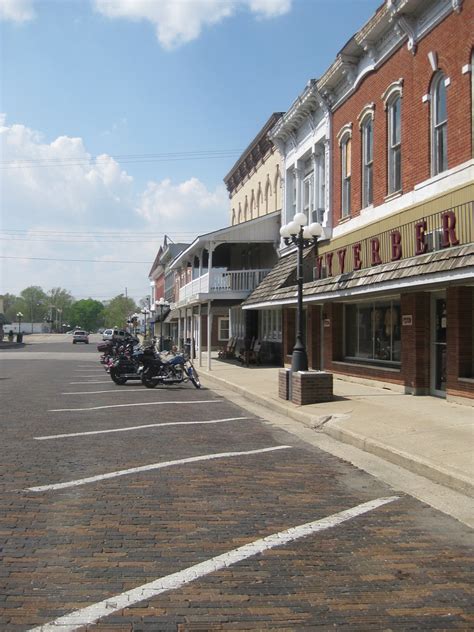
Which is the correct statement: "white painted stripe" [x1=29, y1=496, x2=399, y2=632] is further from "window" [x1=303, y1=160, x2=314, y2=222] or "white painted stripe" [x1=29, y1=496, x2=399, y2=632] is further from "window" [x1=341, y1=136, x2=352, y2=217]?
"window" [x1=303, y1=160, x2=314, y2=222]

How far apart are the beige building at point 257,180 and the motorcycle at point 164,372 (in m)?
12.5

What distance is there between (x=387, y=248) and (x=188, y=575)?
1206 cm

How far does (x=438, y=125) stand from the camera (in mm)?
14430

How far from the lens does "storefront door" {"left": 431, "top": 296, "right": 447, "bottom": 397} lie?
566 inches

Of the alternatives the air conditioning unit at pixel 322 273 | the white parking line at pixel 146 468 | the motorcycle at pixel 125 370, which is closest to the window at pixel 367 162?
the air conditioning unit at pixel 322 273

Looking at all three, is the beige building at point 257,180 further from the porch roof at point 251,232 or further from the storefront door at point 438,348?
the storefront door at point 438,348

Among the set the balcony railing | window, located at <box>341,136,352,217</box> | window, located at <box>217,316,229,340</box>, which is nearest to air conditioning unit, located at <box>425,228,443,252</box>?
window, located at <box>341,136,352,217</box>

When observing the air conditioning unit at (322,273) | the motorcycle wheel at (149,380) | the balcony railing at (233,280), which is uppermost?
the balcony railing at (233,280)

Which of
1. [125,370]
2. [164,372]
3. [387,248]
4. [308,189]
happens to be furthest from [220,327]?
[387,248]

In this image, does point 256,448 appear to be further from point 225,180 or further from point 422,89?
point 225,180

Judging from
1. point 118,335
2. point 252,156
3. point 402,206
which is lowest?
point 118,335

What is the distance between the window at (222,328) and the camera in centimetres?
4534

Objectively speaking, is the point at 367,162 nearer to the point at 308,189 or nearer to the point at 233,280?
the point at 308,189

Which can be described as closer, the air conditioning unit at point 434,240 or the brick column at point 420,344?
the air conditioning unit at point 434,240
